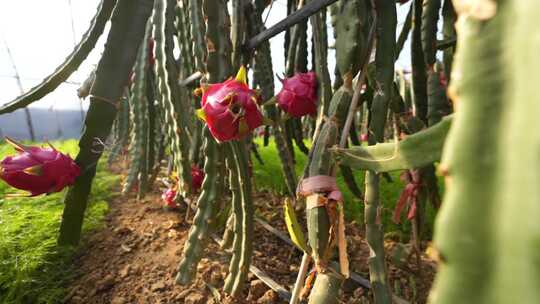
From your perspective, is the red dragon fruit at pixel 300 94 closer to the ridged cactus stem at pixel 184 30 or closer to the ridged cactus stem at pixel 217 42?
the ridged cactus stem at pixel 217 42

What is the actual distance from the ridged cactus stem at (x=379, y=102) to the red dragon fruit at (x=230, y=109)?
217 millimetres

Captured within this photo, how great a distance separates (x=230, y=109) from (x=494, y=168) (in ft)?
1.51

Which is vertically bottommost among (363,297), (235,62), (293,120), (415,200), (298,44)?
(363,297)

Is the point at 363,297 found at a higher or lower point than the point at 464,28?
Result: lower

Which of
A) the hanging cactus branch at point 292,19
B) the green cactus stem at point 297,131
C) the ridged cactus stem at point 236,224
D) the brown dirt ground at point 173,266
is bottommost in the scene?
the brown dirt ground at point 173,266

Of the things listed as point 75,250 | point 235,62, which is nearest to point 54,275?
point 75,250

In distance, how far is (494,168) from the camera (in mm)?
206

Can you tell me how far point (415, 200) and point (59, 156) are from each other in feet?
2.56

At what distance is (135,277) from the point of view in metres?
1.02

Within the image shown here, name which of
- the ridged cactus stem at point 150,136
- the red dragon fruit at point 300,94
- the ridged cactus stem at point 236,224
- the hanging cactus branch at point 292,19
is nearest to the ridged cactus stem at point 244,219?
the ridged cactus stem at point 236,224

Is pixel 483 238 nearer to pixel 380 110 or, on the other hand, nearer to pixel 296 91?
pixel 380 110

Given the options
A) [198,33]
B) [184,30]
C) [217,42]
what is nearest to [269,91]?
[184,30]

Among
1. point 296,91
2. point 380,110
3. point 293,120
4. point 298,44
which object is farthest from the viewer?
point 293,120

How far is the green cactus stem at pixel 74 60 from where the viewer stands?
0.83 meters
